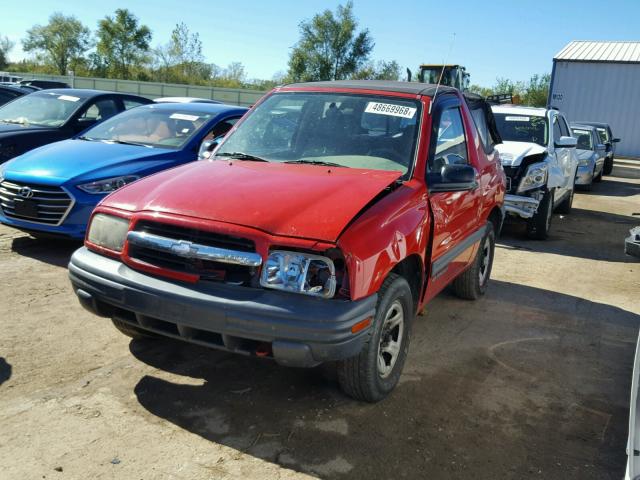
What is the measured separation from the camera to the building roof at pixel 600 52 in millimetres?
28219

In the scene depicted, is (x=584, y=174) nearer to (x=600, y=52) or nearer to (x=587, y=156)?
(x=587, y=156)

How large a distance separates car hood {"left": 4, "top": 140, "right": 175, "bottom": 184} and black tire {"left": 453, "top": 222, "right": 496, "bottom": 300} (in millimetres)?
3398

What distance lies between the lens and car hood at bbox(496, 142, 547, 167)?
341 inches

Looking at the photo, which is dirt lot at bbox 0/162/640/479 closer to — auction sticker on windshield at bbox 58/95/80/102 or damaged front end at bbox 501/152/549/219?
damaged front end at bbox 501/152/549/219

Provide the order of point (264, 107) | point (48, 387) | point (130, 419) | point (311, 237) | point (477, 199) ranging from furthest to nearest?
1. point (477, 199)
2. point (264, 107)
3. point (48, 387)
4. point (130, 419)
5. point (311, 237)

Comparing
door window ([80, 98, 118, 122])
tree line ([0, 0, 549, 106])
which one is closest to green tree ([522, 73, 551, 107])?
tree line ([0, 0, 549, 106])

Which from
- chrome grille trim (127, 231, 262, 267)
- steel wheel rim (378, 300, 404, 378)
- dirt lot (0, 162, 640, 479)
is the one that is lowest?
dirt lot (0, 162, 640, 479)

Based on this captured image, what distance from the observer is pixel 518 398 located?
3812 mm

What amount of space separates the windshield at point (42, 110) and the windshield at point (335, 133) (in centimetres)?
489

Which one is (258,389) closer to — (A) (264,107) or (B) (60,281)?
(A) (264,107)

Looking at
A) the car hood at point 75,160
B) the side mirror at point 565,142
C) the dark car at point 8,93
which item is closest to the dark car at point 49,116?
the car hood at point 75,160

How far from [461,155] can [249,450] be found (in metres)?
2.85

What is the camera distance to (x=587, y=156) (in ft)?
49.6

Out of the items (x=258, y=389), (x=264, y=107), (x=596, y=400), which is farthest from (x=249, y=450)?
(x=264, y=107)
